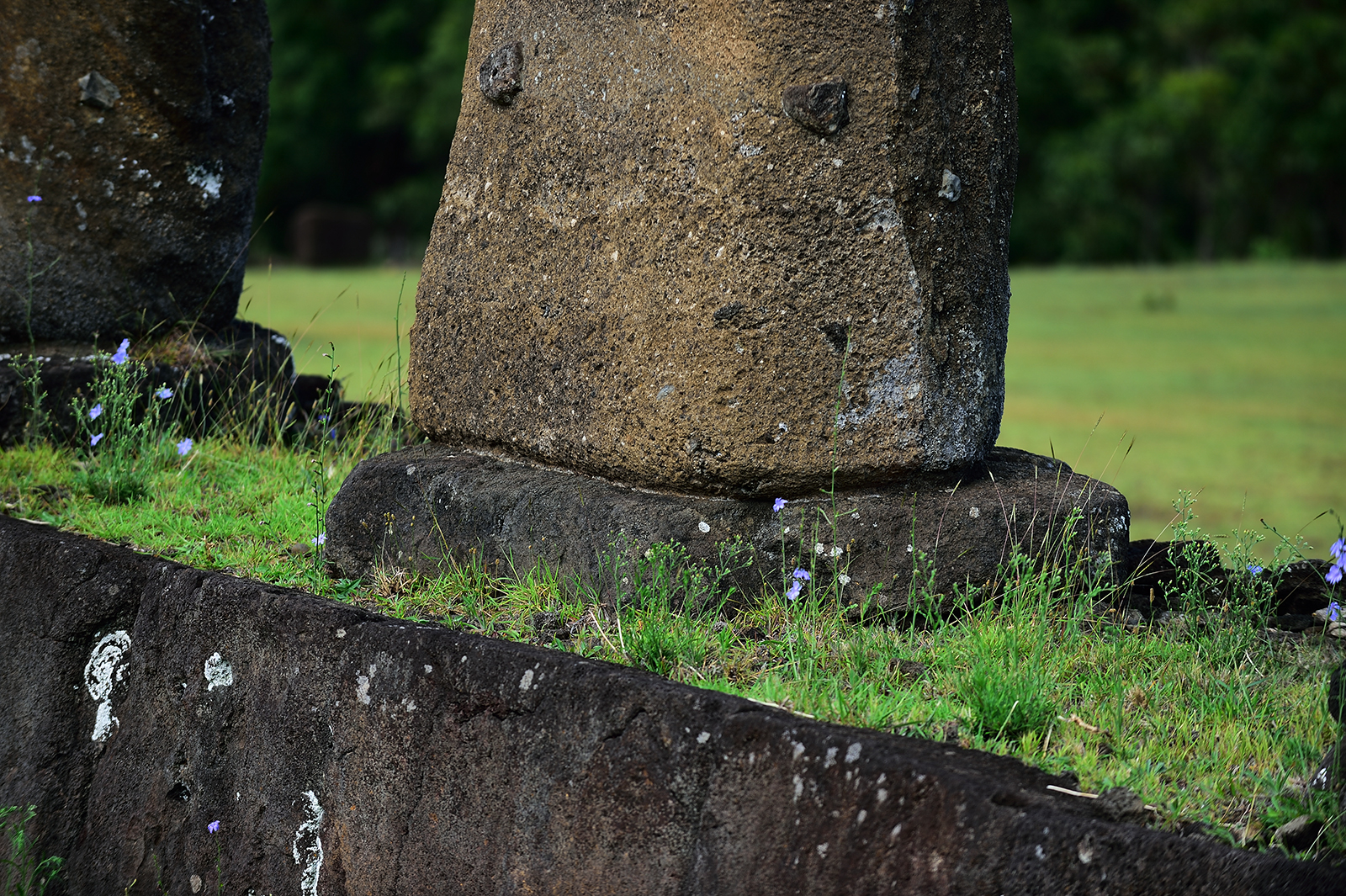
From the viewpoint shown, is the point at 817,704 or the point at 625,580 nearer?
the point at 817,704

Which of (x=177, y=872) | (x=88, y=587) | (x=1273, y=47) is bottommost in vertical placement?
(x=177, y=872)

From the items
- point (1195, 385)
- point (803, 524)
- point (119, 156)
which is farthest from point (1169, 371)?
point (803, 524)

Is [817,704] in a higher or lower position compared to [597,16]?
lower

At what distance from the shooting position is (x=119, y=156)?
3.69m

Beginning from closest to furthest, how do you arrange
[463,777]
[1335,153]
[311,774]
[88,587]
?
1. [463,777]
2. [311,774]
3. [88,587]
4. [1335,153]

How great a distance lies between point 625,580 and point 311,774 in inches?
24.2

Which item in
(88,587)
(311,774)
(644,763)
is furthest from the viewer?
(88,587)

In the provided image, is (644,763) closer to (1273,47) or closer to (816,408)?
(816,408)

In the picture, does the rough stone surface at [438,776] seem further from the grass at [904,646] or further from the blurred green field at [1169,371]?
the blurred green field at [1169,371]

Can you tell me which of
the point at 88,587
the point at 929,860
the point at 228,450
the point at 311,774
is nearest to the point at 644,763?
the point at 929,860

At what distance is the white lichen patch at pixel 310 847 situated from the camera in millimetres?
2123

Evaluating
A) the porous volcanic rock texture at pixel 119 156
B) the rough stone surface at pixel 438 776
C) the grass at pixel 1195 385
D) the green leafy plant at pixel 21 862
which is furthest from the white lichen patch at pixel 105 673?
the grass at pixel 1195 385

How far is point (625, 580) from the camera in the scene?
7.27 ft

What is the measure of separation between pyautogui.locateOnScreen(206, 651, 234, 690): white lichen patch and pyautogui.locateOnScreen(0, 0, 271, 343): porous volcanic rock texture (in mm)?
1820
